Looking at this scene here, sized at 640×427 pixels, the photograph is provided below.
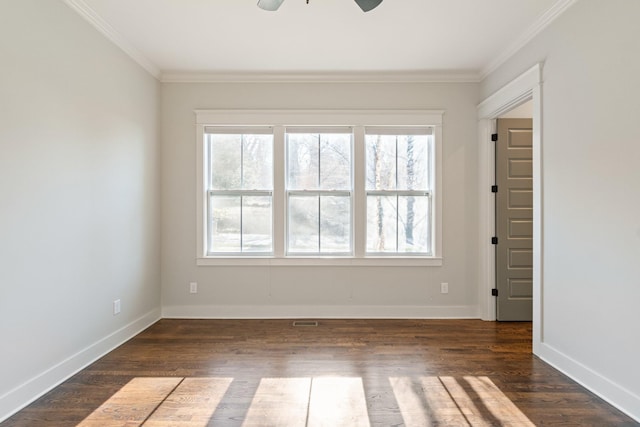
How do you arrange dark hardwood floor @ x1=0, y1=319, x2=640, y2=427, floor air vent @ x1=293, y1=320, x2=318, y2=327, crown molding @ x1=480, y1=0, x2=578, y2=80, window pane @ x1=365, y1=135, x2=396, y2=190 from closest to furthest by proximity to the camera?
Result: dark hardwood floor @ x1=0, y1=319, x2=640, y2=427 → crown molding @ x1=480, y1=0, x2=578, y2=80 → floor air vent @ x1=293, y1=320, x2=318, y2=327 → window pane @ x1=365, y1=135, x2=396, y2=190

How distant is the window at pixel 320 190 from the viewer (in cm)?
411

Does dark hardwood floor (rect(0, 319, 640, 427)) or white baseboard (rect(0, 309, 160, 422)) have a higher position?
white baseboard (rect(0, 309, 160, 422))

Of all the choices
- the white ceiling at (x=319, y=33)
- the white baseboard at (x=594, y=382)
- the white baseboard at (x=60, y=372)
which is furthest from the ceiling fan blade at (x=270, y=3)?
the white baseboard at (x=594, y=382)

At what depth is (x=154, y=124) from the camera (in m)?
3.90

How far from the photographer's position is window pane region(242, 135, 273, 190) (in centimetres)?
412

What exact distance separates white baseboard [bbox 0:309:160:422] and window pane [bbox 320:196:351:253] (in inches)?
87.2

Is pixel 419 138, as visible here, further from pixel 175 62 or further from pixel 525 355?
pixel 175 62

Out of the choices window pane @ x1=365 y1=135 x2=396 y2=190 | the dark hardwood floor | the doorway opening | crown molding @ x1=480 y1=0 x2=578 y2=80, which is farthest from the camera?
window pane @ x1=365 y1=135 x2=396 y2=190

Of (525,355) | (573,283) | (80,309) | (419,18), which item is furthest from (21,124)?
(525,355)

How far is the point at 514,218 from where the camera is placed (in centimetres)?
393

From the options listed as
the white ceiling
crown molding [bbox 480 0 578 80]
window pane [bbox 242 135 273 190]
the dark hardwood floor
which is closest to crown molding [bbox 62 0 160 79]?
the white ceiling

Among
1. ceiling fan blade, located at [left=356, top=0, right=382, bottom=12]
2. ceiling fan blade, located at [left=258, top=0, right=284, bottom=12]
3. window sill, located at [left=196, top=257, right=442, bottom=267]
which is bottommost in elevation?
window sill, located at [left=196, top=257, right=442, bottom=267]

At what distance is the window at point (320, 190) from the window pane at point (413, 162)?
2.04ft

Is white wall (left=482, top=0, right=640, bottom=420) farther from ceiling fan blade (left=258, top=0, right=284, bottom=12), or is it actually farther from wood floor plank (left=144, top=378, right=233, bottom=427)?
wood floor plank (left=144, top=378, right=233, bottom=427)
